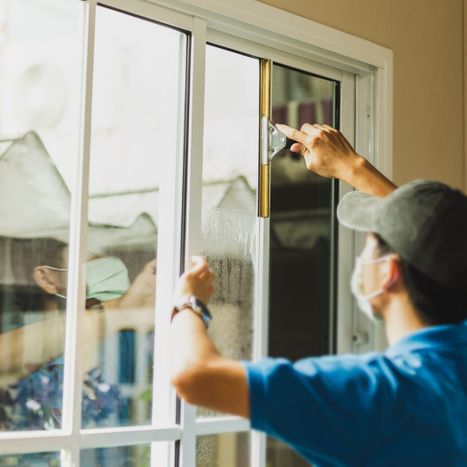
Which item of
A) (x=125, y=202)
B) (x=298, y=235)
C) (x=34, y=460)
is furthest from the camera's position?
(x=298, y=235)

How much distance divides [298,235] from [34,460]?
2759 mm

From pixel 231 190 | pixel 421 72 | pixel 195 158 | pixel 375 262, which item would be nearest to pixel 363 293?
pixel 375 262

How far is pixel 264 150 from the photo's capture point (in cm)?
245

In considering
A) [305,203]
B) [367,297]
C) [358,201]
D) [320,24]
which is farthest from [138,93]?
[305,203]

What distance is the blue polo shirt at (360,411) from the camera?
4.23 feet

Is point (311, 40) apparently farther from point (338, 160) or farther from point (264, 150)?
point (338, 160)

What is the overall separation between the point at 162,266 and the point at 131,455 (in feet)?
1.51

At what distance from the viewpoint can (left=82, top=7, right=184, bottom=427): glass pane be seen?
2.08m

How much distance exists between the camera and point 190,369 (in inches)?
52.5

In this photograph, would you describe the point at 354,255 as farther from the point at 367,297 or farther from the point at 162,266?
the point at 367,297

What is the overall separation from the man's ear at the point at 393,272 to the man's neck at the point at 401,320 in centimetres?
3

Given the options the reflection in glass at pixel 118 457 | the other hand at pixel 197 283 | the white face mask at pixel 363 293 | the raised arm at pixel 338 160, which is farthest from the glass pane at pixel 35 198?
the white face mask at pixel 363 293

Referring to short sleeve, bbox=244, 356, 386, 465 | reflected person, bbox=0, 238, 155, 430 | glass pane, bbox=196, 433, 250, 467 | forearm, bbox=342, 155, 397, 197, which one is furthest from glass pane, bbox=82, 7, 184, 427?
short sleeve, bbox=244, 356, 386, 465

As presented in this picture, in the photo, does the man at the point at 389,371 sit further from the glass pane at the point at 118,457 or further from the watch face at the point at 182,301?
the glass pane at the point at 118,457
